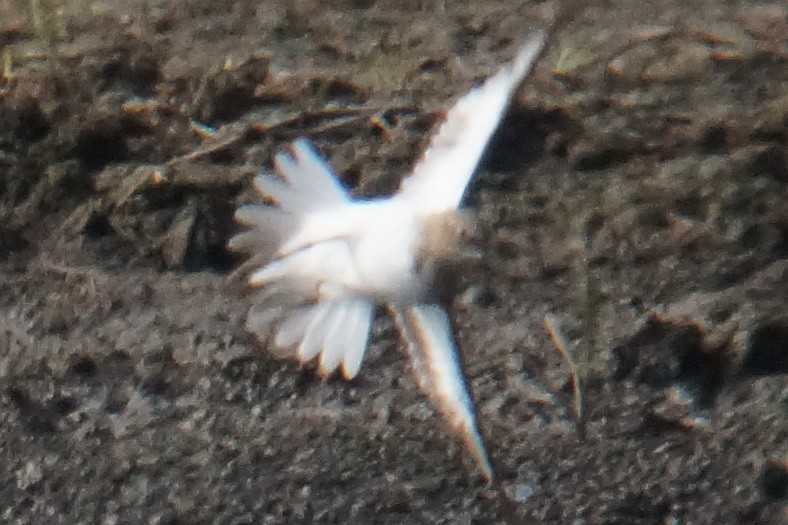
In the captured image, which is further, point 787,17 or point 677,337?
point 787,17

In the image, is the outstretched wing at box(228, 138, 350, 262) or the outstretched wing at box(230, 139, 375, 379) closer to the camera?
the outstretched wing at box(230, 139, 375, 379)

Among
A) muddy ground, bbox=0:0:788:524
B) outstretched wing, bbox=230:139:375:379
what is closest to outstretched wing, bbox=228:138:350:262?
outstretched wing, bbox=230:139:375:379

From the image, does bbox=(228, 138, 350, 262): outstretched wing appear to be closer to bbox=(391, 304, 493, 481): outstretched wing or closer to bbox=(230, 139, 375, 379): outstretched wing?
bbox=(230, 139, 375, 379): outstretched wing

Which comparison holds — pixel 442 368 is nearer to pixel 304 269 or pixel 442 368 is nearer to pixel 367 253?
pixel 367 253

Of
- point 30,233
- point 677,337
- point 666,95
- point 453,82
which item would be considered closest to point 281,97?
point 453,82

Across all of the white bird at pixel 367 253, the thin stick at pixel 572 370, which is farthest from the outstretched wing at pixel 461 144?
the thin stick at pixel 572 370

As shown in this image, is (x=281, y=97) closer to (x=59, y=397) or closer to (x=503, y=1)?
(x=503, y=1)

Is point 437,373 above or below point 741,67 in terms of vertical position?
above
